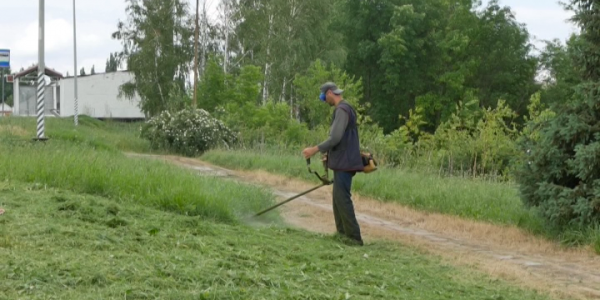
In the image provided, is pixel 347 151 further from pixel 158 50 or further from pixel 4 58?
pixel 158 50

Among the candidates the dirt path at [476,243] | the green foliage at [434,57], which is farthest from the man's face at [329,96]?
the green foliage at [434,57]

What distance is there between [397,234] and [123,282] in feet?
20.1

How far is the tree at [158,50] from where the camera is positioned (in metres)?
53.5

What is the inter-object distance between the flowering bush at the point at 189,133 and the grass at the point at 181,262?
79.2 feet

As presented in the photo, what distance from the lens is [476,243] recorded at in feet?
35.6

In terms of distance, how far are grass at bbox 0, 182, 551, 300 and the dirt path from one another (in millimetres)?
522

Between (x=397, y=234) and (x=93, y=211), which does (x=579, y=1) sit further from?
(x=93, y=211)

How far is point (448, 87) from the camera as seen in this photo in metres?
53.6

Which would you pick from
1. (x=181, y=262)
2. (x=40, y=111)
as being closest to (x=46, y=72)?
(x=40, y=111)

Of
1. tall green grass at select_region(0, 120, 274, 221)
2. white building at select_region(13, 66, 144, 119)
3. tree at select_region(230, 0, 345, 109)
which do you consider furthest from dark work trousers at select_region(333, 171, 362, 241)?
white building at select_region(13, 66, 144, 119)

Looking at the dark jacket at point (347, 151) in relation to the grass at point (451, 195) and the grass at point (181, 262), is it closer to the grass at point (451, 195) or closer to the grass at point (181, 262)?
the grass at point (181, 262)

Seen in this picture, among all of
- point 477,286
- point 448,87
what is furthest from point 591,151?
point 448,87

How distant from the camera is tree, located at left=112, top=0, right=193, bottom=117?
176 ft

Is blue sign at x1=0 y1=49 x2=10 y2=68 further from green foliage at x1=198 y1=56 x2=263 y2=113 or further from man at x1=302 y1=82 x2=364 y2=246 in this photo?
man at x1=302 y1=82 x2=364 y2=246
